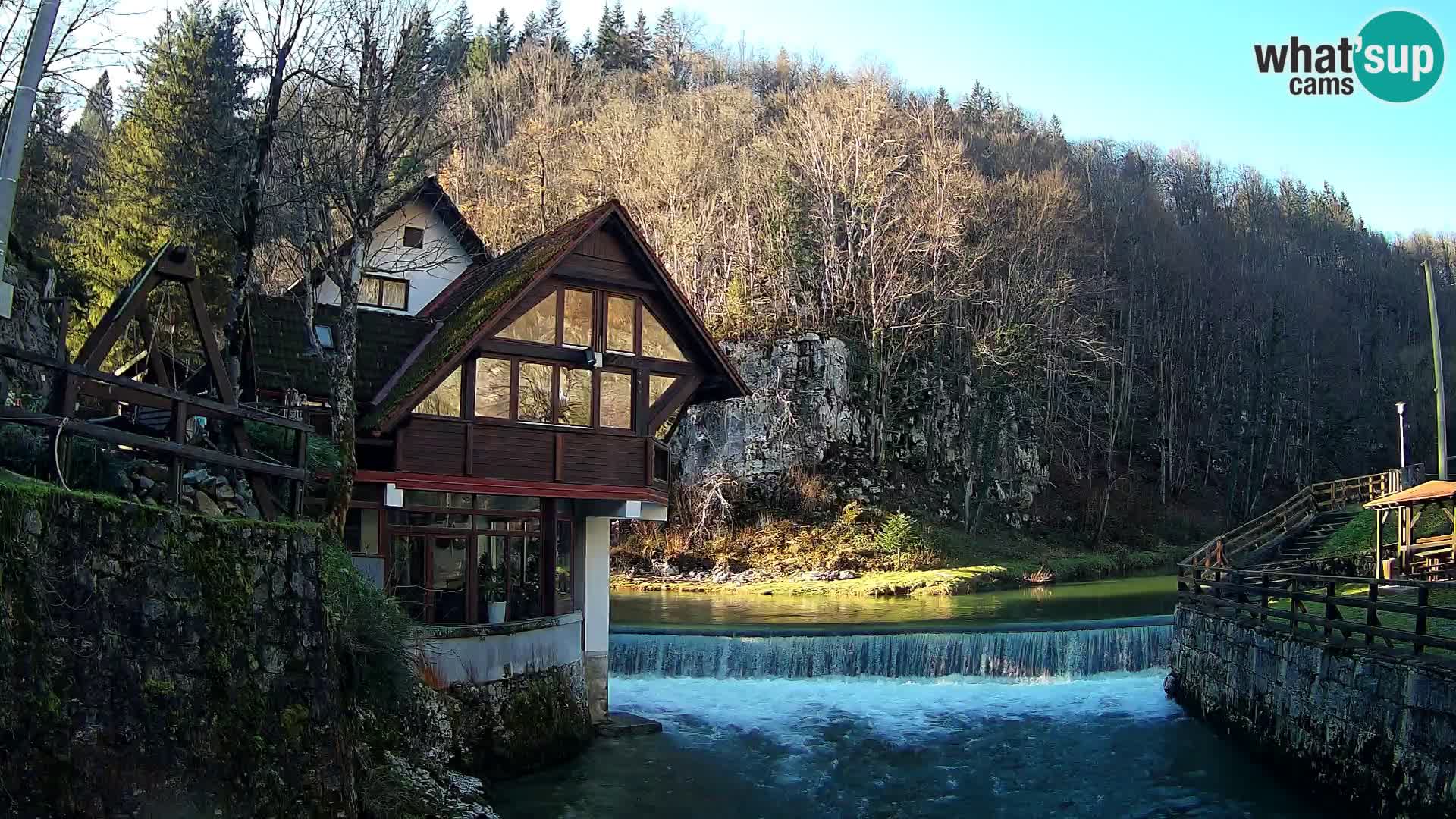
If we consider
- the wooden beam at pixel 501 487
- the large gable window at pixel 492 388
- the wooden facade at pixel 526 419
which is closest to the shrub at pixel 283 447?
the wooden beam at pixel 501 487

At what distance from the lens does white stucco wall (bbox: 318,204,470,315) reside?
81.3 feet

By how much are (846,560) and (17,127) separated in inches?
1504

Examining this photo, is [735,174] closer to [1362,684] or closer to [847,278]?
[847,278]

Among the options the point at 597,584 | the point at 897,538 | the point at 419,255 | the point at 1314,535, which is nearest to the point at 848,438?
the point at 897,538

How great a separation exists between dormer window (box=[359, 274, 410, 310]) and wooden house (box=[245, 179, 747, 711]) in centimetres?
126

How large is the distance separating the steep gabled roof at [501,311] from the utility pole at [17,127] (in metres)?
8.01

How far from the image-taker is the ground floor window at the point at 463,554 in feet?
61.6

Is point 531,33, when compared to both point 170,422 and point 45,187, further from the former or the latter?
point 170,422

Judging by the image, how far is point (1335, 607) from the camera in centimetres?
1717

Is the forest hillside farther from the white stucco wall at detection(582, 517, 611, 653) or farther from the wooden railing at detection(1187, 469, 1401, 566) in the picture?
the wooden railing at detection(1187, 469, 1401, 566)

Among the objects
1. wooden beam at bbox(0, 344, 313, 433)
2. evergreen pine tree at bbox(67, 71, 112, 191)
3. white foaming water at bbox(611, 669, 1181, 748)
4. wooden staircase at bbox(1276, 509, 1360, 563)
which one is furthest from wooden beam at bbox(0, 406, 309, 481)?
wooden staircase at bbox(1276, 509, 1360, 563)

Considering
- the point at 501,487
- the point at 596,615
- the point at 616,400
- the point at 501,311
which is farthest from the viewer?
the point at 596,615

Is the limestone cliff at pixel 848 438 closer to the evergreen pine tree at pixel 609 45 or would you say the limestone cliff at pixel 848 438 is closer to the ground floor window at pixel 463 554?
the ground floor window at pixel 463 554

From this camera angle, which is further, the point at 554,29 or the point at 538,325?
the point at 554,29
